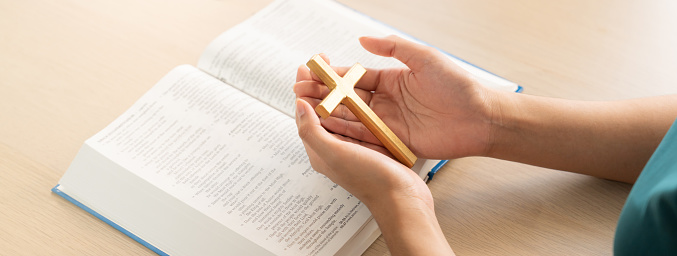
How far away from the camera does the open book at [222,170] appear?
72 cm

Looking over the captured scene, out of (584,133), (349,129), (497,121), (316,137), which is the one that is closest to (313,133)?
(316,137)

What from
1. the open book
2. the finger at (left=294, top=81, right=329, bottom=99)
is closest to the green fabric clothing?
the open book

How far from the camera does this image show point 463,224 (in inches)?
29.6

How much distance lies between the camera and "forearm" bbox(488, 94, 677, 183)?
78 centimetres

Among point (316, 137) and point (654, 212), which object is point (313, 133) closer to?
point (316, 137)

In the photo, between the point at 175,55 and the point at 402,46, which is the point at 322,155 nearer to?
the point at 402,46

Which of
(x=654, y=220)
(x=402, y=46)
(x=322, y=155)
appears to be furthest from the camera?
(x=402, y=46)

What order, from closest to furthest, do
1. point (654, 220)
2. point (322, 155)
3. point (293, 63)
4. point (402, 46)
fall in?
1. point (654, 220)
2. point (322, 155)
3. point (402, 46)
4. point (293, 63)

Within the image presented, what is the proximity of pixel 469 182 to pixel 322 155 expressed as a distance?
217 mm

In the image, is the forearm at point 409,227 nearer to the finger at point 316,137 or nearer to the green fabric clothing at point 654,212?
the finger at point 316,137

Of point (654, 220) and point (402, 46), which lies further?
point (402, 46)

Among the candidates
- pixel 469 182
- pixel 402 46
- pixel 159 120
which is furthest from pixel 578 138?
pixel 159 120

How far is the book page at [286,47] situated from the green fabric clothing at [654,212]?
13.7 inches

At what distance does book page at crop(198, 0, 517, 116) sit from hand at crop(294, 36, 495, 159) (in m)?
0.09
